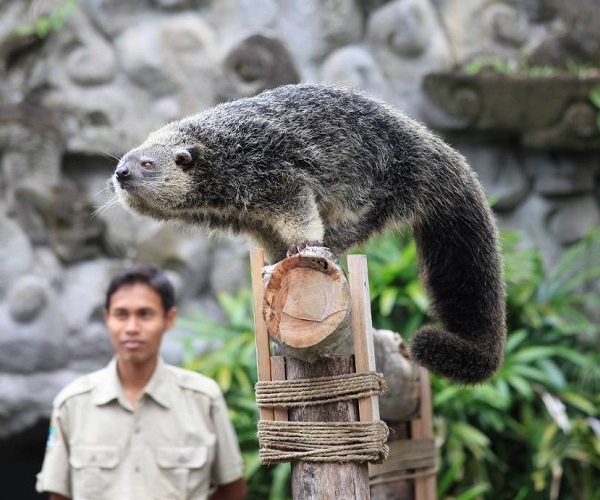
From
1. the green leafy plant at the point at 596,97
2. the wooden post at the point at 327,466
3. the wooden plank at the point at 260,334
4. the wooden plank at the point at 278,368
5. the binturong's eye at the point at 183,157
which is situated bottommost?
the wooden post at the point at 327,466

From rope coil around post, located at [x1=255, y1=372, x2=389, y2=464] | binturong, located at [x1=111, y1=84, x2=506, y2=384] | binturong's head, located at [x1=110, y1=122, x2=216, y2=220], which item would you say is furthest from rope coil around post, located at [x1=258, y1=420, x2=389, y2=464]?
binturong's head, located at [x1=110, y1=122, x2=216, y2=220]

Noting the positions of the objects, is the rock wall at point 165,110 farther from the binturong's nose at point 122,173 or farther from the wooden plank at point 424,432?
the binturong's nose at point 122,173

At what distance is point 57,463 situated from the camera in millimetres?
2939

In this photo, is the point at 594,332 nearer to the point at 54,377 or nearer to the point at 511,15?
the point at 511,15

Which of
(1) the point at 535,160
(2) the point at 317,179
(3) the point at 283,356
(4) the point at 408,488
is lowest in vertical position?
(4) the point at 408,488

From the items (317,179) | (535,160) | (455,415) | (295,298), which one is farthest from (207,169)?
(535,160)

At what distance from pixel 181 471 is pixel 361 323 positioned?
1.21 m

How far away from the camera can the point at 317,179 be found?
90.4 inches

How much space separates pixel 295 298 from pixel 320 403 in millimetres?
263

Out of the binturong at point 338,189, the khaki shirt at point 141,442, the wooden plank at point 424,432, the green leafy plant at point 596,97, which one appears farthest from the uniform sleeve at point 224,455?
the green leafy plant at point 596,97

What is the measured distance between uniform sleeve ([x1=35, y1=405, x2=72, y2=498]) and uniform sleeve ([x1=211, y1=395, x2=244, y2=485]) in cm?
51

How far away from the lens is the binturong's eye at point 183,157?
2.36 meters

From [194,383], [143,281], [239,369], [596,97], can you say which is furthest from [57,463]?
[596,97]

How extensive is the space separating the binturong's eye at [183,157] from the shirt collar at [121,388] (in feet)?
3.29
